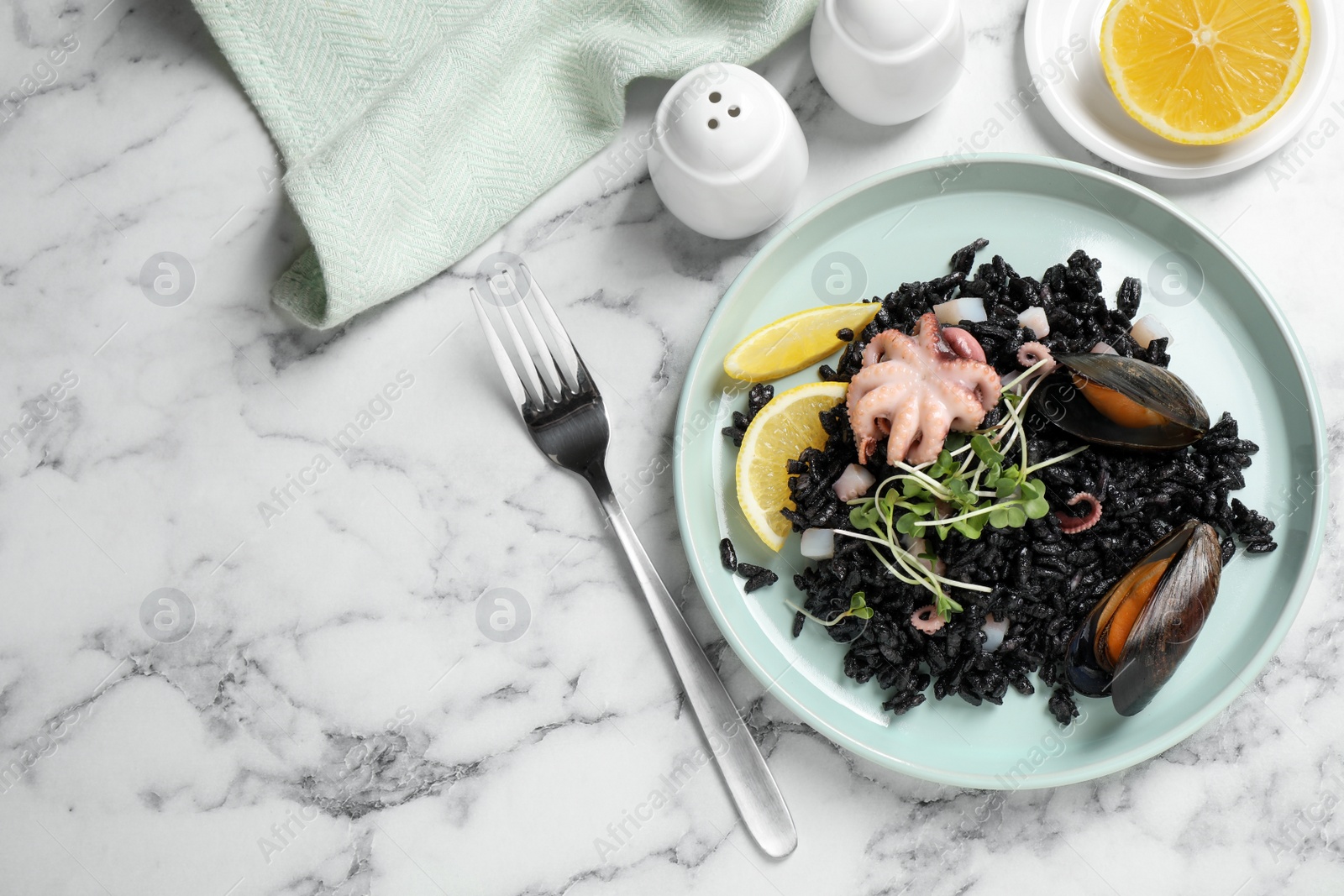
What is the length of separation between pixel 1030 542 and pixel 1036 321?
474 millimetres

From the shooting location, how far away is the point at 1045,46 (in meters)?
2.01

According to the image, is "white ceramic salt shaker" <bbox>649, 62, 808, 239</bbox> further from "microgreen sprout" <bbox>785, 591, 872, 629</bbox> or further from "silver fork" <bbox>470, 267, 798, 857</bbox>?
"microgreen sprout" <bbox>785, 591, 872, 629</bbox>

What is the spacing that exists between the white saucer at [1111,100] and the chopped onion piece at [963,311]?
50 cm

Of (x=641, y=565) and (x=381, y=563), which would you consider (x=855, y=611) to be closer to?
(x=641, y=565)

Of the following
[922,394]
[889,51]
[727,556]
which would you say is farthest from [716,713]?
[889,51]

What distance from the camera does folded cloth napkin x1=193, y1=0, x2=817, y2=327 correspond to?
1928mm

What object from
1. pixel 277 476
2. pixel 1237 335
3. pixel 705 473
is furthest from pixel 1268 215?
pixel 277 476

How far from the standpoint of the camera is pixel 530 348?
2.02 m

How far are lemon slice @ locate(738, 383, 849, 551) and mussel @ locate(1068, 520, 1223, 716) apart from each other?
669mm

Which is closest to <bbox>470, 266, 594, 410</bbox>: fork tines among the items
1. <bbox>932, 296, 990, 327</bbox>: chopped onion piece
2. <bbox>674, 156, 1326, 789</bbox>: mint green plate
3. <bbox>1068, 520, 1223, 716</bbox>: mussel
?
<bbox>674, 156, 1326, 789</bbox>: mint green plate

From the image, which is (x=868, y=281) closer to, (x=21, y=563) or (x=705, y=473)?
(x=705, y=473)

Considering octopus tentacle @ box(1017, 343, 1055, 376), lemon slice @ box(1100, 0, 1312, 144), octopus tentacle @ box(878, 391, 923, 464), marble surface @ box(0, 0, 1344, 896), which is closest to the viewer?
octopus tentacle @ box(878, 391, 923, 464)

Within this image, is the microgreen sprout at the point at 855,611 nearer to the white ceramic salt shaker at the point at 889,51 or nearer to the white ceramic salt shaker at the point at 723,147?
the white ceramic salt shaker at the point at 723,147

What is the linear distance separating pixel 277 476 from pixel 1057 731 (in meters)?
1.90
